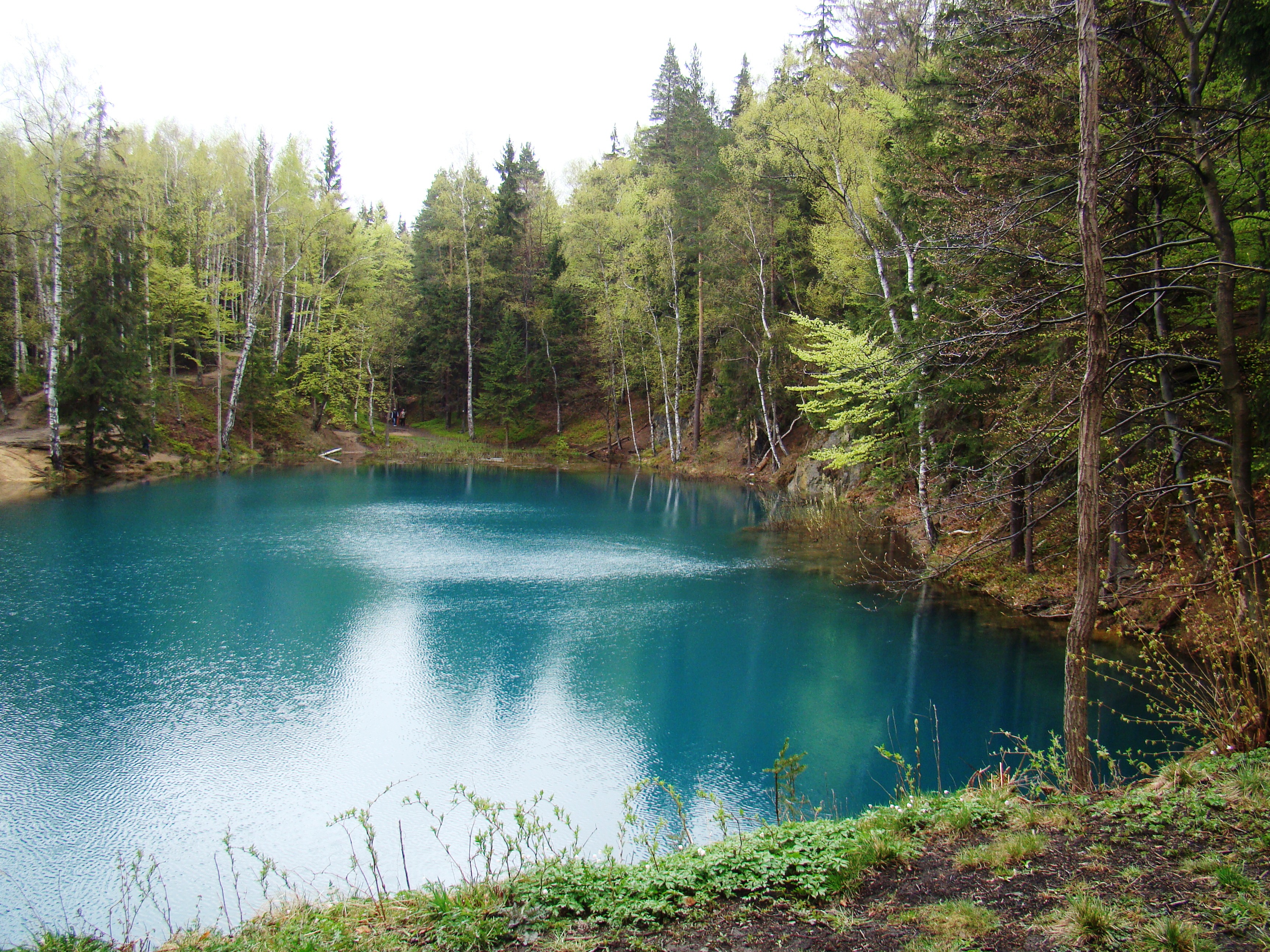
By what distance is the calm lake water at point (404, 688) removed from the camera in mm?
6250

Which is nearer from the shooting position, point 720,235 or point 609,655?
point 609,655

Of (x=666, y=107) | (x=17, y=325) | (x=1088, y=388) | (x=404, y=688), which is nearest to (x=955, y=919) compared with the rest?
(x=1088, y=388)

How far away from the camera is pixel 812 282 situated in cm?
2755

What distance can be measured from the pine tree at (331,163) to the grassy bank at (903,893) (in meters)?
49.7

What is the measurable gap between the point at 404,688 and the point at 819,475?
1707cm

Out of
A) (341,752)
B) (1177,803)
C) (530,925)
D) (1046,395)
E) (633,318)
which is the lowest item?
(341,752)

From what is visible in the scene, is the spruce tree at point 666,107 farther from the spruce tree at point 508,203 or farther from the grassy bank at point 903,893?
the grassy bank at point 903,893

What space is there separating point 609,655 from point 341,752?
415 cm

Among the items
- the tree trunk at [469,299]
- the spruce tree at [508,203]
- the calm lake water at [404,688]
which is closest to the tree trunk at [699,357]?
the tree trunk at [469,299]

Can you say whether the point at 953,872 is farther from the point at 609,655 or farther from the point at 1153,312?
the point at 1153,312

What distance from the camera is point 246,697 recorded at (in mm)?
8766

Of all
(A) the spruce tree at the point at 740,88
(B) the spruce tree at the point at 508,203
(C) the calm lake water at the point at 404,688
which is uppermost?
(A) the spruce tree at the point at 740,88

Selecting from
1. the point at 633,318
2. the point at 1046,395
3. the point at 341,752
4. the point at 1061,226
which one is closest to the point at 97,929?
the point at 341,752

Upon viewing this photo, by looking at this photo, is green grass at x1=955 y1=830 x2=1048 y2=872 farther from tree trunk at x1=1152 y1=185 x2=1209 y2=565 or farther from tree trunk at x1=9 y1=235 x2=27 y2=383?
tree trunk at x1=9 y1=235 x2=27 y2=383
